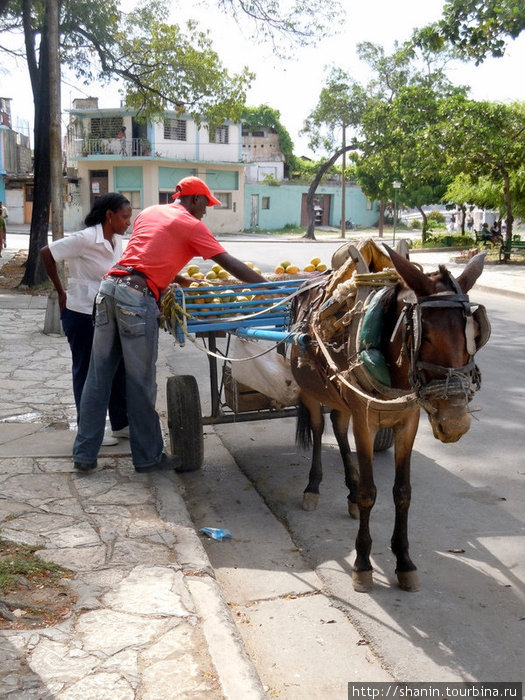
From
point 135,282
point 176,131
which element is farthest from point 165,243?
point 176,131

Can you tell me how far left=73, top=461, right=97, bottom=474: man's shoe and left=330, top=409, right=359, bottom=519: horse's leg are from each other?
182cm

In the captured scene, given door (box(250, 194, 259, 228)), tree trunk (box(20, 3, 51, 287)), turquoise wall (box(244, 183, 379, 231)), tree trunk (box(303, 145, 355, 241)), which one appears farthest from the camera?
turquoise wall (box(244, 183, 379, 231))

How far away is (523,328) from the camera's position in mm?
12781

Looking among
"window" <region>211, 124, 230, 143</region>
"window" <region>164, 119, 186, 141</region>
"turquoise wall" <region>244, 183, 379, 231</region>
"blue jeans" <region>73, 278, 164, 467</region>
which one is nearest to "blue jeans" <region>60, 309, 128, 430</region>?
"blue jeans" <region>73, 278, 164, 467</region>

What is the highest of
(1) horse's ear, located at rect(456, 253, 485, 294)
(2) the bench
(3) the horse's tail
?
(1) horse's ear, located at rect(456, 253, 485, 294)

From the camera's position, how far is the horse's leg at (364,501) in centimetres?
413

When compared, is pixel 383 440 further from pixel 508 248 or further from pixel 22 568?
pixel 508 248

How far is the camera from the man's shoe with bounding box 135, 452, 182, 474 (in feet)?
18.3

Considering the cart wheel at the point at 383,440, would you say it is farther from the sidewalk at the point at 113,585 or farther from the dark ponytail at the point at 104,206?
the dark ponytail at the point at 104,206

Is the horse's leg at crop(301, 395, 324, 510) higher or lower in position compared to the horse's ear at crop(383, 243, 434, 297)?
lower

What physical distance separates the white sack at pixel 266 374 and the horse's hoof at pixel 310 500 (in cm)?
87

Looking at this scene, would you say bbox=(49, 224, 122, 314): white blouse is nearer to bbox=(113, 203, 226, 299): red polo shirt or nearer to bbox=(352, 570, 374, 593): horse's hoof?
bbox=(113, 203, 226, 299): red polo shirt

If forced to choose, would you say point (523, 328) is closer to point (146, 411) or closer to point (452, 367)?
point (146, 411)

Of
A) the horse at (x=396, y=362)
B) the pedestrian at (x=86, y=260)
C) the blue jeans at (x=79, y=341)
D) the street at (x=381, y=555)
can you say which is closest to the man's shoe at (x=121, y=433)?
the blue jeans at (x=79, y=341)
